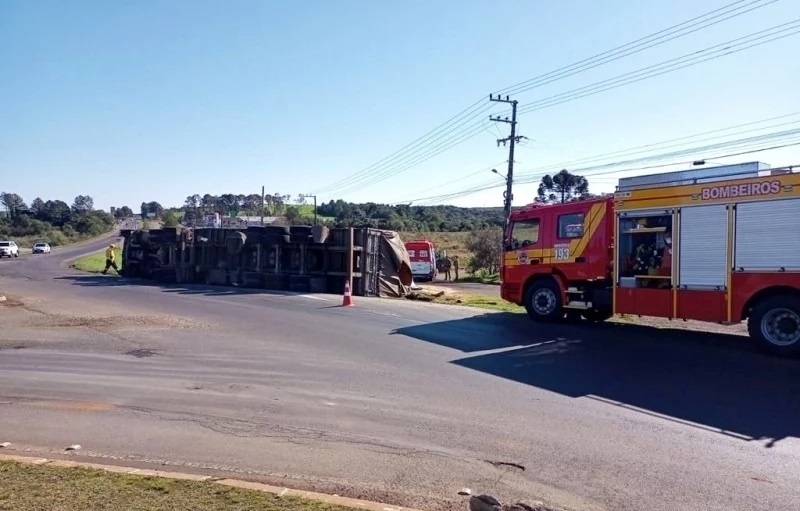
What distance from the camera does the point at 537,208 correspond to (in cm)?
1609

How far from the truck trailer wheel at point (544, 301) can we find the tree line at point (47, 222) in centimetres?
9804

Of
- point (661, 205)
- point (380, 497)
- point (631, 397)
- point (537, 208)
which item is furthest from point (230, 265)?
point (380, 497)

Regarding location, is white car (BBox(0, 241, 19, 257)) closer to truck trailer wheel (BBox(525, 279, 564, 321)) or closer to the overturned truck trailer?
the overturned truck trailer

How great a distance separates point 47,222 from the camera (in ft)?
386

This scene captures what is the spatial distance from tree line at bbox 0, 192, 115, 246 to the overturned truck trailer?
265ft

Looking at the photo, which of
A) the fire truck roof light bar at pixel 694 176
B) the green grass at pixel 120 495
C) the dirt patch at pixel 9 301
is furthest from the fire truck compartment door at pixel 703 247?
the dirt patch at pixel 9 301

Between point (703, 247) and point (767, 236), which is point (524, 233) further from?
point (767, 236)

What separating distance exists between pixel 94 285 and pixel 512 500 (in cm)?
2455

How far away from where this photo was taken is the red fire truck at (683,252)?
11.2 m

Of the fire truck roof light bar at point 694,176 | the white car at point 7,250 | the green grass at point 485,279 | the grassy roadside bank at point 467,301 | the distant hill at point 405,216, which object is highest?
the distant hill at point 405,216

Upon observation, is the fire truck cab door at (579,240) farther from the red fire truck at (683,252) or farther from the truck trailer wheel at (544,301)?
the truck trailer wheel at (544,301)

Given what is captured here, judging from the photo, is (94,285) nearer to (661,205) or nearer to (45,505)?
(661,205)

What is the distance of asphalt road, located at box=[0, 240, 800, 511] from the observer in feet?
17.8

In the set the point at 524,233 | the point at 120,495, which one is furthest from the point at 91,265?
the point at 120,495
